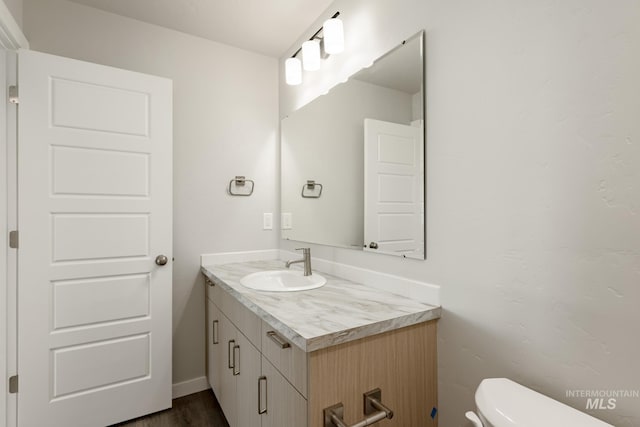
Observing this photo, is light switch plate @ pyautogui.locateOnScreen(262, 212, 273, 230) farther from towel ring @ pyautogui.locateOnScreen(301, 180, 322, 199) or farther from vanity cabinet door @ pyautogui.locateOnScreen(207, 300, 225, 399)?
vanity cabinet door @ pyautogui.locateOnScreen(207, 300, 225, 399)

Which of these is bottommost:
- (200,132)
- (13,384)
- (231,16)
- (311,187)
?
(13,384)

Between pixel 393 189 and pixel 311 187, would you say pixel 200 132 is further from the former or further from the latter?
pixel 393 189

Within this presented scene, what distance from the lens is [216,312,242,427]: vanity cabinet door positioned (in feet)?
5.18

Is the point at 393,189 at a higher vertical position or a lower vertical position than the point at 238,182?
lower

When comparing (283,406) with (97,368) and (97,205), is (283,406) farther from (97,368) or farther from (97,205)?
(97,205)

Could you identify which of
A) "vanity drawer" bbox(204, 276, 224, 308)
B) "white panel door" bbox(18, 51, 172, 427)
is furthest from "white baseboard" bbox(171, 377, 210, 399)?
"vanity drawer" bbox(204, 276, 224, 308)

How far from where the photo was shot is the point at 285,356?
1058 mm

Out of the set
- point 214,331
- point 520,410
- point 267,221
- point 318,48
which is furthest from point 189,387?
point 318,48

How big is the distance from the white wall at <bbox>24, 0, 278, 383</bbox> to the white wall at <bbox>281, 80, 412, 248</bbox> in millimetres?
232

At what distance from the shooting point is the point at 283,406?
107 centimetres

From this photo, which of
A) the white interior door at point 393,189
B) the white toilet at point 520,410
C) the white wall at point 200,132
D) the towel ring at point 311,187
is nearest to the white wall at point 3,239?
the white wall at point 200,132

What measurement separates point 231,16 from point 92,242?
1563 millimetres

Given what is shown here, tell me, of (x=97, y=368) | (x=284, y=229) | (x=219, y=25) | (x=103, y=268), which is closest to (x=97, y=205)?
(x=103, y=268)

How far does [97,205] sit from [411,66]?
1.76 metres
